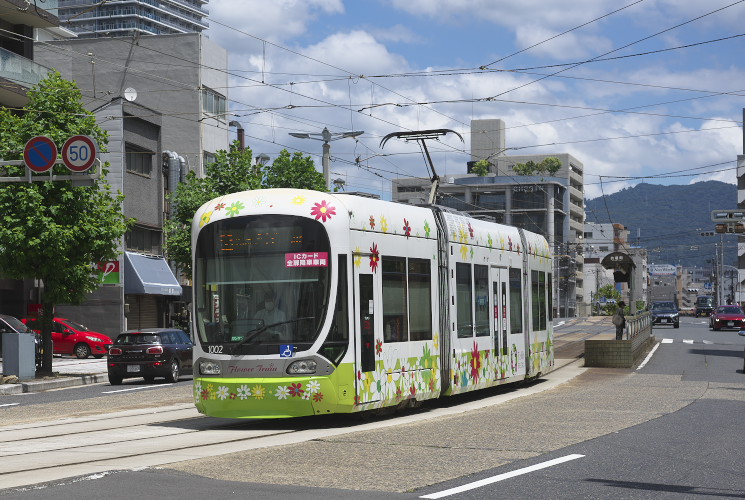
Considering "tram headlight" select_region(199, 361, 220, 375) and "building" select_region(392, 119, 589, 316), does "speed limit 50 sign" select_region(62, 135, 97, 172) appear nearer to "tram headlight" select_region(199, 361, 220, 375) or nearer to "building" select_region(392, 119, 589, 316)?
"tram headlight" select_region(199, 361, 220, 375)

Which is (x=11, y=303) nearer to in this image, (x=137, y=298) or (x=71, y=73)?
(x=137, y=298)

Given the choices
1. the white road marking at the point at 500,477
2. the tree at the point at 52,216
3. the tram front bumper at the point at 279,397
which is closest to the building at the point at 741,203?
the tree at the point at 52,216

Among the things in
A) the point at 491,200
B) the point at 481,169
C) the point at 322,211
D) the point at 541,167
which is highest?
the point at 541,167

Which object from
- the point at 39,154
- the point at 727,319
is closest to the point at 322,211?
the point at 39,154

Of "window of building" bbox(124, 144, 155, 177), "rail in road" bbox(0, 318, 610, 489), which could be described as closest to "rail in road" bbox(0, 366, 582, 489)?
"rail in road" bbox(0, 318, 610, 489)

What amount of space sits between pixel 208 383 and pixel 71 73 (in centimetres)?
5575

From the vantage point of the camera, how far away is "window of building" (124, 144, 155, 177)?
4875cm

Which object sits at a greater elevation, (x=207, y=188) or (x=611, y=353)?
(x=207, y=188)

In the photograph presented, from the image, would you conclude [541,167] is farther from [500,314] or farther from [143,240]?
[500,314]

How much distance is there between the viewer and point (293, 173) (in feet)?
160

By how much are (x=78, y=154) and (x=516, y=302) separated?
10788mm

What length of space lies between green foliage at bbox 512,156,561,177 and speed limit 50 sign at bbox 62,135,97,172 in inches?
4718

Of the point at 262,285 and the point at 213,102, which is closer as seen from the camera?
the point at 262,285

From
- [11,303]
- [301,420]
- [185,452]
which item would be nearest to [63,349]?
[11,303]
